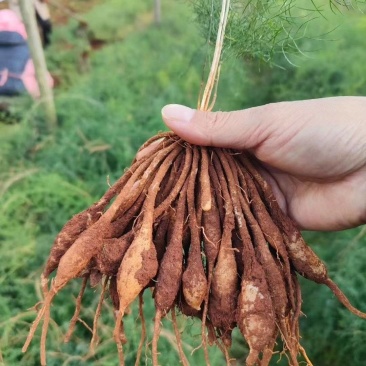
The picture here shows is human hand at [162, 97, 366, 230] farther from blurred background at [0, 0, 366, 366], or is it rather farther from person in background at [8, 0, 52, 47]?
person in background at [8, 0, 52, 47]

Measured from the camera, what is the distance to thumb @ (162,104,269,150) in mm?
1528

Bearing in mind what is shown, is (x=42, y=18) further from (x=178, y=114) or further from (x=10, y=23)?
(x=178, y=114)

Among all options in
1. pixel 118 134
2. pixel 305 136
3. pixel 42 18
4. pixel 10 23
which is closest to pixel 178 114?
pixel 305 136

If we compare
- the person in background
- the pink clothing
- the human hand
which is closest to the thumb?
the human hand

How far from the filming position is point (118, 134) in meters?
3.28

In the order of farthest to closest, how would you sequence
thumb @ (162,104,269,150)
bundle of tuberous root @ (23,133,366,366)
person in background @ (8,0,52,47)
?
person in background @ (8,0,52,47)
thumb @ (162,104,269,150)
bundle of tuberous root @ (23,133,366,366)

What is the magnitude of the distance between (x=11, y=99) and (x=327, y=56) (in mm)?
2363

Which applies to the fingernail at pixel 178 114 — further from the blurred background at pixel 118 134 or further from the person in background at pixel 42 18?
the person in background at pixel 42 18

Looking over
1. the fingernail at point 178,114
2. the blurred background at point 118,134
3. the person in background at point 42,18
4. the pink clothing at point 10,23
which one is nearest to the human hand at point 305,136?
the fingernail at point 178,114

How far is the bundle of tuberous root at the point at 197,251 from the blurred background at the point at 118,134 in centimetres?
15

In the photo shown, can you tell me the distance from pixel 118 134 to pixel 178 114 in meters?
1.77

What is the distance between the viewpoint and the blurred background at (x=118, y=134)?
7.29 ft

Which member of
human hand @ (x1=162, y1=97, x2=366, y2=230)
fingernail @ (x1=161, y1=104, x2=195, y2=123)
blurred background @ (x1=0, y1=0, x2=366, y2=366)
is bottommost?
blurred background @ (x1=0, y1=0, x2=366, y2=366)

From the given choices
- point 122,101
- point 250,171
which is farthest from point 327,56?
point 250,171
